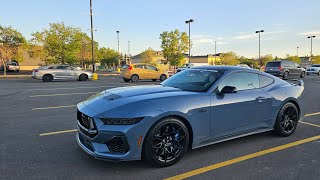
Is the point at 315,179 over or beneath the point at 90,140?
beneath

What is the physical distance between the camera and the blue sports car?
3586 millimetres

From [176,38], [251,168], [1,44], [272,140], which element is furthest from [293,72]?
[1,44]

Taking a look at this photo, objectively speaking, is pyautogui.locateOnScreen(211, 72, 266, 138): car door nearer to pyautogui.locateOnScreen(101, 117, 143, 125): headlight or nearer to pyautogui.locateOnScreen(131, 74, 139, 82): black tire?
pyautogui.locateOnScreen(101, 117, 143, 125): headlight

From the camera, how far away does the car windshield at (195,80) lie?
14.8 ft

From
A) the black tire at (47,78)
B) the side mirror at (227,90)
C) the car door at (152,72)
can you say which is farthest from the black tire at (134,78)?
the side mirror at (227,90)

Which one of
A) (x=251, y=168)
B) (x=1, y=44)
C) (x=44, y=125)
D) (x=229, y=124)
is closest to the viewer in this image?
(x=251, y=168)

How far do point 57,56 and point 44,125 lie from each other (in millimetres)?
33613

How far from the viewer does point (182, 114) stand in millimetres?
3895

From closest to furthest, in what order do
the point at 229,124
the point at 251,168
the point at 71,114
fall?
the point at 251,168 → the point at 229,124 → the point at 71,114

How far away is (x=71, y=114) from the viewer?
7609 millimetres

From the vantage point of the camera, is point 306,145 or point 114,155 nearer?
point 114,155

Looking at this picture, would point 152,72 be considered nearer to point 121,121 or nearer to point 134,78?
point 134,78

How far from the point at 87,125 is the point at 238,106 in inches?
94.2

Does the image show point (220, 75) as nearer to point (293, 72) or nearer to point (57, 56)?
point (293, 72)
